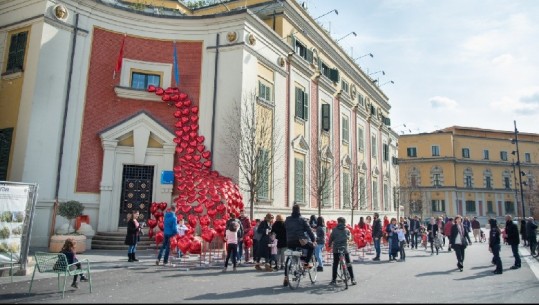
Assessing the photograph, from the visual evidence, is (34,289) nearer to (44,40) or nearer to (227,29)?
(44,40)

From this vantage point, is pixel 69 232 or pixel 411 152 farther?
pixel 411 152

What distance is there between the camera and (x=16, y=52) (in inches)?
645

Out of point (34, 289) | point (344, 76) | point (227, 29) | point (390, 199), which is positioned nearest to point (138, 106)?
point (227, 29)

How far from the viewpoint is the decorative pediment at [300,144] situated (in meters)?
22.0

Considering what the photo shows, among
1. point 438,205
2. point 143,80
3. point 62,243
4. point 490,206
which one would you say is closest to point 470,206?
point 490,206

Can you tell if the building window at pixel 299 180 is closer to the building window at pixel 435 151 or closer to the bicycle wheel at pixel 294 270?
the bicycle wheel at pixel 294 270

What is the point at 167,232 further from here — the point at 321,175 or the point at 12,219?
the point at 321,175

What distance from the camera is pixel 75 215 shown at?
1458 centimetres

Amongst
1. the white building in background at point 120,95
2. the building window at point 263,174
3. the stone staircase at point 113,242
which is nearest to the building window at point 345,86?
the white building in background at point 120,95

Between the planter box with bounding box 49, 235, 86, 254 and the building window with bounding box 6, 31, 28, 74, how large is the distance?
7229mm

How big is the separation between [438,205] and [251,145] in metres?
56.8

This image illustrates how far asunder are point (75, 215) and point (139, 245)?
2675 mm

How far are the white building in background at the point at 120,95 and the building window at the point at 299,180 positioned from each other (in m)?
0.13

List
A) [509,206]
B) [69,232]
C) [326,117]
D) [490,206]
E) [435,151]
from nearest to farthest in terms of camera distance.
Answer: [69,232], [326,117], [490,206], [509,206], [435,151]
